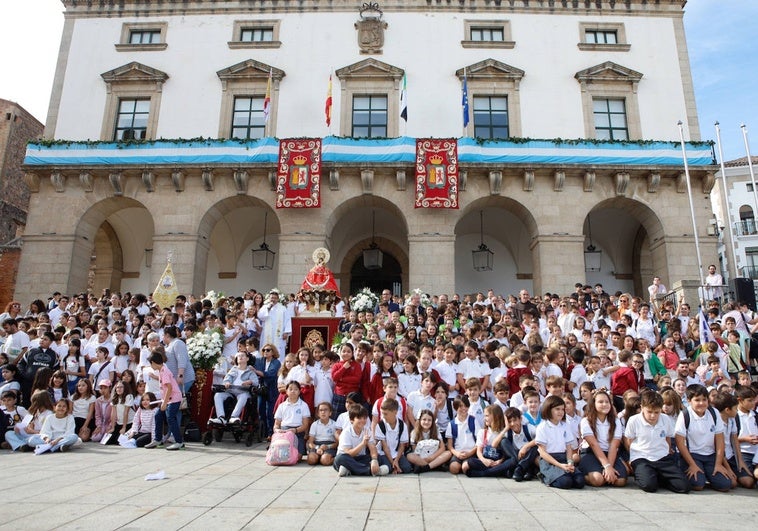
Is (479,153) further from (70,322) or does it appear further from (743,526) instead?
(743,526)

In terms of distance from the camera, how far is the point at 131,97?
20.3 meters

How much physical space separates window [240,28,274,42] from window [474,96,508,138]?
898 cm

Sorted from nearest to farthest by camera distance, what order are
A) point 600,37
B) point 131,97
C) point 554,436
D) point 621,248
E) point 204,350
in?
point 554,436, point 204,350, point 131,97, point 600,37, point 621,248

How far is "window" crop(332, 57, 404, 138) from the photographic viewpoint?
19828 millimetres

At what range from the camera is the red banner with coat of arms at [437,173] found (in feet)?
57.3

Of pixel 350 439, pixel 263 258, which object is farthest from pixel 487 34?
pixel 350 439

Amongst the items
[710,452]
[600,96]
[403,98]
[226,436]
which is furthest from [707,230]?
[226,436]

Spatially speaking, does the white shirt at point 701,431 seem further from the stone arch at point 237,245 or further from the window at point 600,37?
the window at point 600,37

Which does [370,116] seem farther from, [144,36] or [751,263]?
[751,263]

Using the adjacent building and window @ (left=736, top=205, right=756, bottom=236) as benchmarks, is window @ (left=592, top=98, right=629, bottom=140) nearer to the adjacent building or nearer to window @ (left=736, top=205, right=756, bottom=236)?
window @ (left=736, top=205, right=756, bottom=236)

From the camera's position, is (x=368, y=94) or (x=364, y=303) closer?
(x=364, y=303)

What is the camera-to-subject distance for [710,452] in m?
6.07

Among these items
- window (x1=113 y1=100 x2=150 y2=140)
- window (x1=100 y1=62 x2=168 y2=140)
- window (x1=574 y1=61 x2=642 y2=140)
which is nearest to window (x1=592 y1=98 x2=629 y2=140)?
window (x1=574 y1=61 x2=642 y2=140)

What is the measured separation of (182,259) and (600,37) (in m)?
18.8
